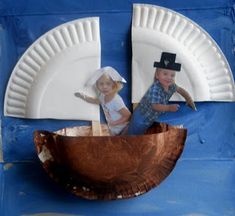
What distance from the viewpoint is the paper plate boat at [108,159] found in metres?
0.79

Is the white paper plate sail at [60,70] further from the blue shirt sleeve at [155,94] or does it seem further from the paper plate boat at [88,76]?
the blue shirt sleeve at [155,94]

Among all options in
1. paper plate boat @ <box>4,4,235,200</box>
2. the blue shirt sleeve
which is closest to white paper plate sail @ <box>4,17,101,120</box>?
paper plate boat @ <box>4,4,235,200</box>

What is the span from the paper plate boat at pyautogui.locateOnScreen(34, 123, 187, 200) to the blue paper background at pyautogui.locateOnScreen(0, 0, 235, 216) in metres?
0.04

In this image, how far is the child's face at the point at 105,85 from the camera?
88 cm

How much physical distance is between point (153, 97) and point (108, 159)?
0.51 feet

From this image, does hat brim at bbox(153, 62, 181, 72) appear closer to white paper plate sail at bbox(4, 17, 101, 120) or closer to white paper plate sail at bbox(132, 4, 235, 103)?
white paper plate sail at bbox(132, 4, 235, 103)

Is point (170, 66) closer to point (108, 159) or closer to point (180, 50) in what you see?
point (180, 50)

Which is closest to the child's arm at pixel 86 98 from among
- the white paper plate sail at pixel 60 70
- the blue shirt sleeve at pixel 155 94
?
the white paper plate sail at pixel 60 70

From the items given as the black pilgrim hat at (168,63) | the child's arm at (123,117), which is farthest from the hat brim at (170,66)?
the child's arm at (123,117)

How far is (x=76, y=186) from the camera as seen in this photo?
0.87 m

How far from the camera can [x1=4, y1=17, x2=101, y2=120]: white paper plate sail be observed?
2.87 feet

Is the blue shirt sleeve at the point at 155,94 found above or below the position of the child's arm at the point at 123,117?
above

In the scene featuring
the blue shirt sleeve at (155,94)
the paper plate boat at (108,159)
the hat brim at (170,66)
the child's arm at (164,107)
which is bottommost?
the paper plate boat at (108,159)

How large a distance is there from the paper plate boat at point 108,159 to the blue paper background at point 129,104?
1.7 inches
